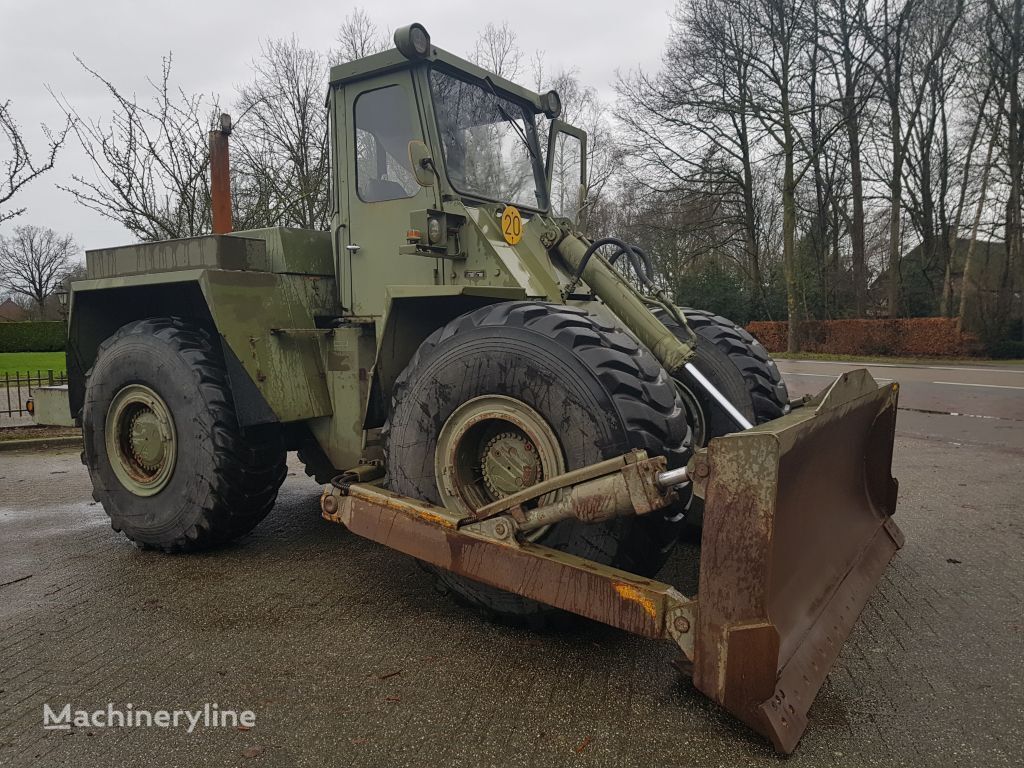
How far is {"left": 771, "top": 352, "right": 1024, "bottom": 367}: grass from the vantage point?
65.6 feet

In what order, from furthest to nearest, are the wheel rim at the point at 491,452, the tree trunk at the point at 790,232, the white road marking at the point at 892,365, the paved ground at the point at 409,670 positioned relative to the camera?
1. the tree trunk at the point at 790,232
2. the white road marking at the point at 892,365
3. the wheel rim at the point at 491,452
4. the paved ground at the point at 409,670

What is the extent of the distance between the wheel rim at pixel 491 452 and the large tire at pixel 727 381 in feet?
4.65

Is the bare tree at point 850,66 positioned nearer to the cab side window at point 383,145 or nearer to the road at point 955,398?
the road at point 955,398

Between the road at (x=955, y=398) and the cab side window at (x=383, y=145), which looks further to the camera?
the road at (x=955, y=398)

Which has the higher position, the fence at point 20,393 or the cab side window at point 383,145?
the cab side window at point 383,145

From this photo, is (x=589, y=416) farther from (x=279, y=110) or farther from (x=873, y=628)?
(x=279, y=110)

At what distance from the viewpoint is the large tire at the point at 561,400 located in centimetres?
269

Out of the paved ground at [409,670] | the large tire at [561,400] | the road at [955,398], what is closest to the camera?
the paved ground at [409,670]

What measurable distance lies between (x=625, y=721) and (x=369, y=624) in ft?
4.28

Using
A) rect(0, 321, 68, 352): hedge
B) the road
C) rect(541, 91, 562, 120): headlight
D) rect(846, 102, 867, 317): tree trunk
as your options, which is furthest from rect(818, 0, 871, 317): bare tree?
rect(0, 321, 68, 352): hedge

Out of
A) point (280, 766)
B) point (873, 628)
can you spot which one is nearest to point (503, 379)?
point (280, 766)

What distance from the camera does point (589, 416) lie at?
2.72 metres

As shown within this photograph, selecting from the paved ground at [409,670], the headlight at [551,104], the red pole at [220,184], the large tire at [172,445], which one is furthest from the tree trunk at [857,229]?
the large tire at [172,445]

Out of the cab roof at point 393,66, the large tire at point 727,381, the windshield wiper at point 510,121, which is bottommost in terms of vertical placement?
the large tire at point 727,381
